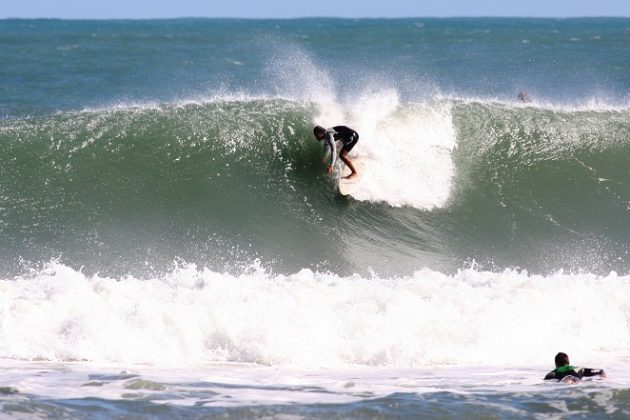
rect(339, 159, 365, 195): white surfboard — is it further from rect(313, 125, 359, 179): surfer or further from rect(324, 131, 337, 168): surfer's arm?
rect(324, 131, 337, 168): surfer's arm

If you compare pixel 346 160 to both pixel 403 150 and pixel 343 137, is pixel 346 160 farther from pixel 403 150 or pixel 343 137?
pixel 403 150

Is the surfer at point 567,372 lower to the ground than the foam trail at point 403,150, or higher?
lower

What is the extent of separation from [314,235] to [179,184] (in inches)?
94.6

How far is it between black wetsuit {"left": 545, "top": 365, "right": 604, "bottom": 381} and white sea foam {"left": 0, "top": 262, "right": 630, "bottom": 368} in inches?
42.9

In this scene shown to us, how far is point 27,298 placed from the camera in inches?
395

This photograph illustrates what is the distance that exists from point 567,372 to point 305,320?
2807 mm

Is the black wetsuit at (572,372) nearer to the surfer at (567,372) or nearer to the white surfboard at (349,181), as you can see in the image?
the surfer at (567,372)

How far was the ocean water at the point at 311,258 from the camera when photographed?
8.43m

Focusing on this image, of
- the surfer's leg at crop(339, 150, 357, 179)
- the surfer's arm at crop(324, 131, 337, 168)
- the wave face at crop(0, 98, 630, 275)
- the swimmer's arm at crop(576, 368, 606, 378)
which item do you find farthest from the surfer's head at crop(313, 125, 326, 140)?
the swimmer's arm at crop(576, 368, 606, 378)

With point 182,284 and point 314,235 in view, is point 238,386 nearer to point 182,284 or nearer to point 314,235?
point 182,284

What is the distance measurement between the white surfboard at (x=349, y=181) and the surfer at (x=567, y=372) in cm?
593

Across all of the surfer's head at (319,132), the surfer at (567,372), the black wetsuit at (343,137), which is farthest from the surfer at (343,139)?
the surfer at (567,372)

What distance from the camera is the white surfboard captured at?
14.1 metres

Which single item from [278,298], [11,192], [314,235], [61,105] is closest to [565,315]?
[278,298]
